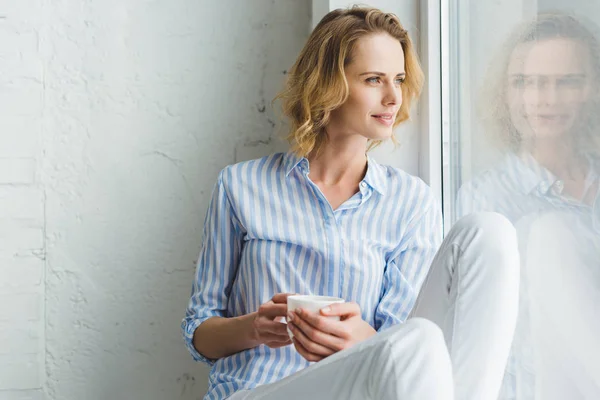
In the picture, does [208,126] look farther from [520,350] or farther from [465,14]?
[520,350]

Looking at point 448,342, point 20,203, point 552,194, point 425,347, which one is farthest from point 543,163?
point 20,203

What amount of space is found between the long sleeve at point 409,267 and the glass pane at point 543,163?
118 millimetres

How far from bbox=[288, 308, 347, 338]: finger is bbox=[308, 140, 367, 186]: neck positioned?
416 millimetres

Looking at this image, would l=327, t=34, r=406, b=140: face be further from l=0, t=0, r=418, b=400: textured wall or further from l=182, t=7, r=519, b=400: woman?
l=0, t=0, r=418, b=400: textured wall

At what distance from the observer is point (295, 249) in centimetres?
137

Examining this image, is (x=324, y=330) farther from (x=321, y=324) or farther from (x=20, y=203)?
(x=20, y=203)

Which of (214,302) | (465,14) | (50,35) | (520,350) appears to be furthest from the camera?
(50,35)

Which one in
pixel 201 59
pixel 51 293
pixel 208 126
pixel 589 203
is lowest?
pixel 51 293

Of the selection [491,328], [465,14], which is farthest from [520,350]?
[465,14]

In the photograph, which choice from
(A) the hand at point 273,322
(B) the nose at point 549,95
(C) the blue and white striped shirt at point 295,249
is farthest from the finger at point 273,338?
(B) the nose at point 549,95

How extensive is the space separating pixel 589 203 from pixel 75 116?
127 cm

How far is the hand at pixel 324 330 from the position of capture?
108 cm

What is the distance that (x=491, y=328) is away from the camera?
1.01 m

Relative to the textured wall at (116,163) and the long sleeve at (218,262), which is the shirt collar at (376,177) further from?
the textured wall at (116,163)
